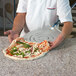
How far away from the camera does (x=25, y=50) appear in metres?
1.31

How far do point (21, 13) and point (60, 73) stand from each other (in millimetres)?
995

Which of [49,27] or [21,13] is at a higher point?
[21,13]

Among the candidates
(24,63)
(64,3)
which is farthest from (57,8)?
(24,63)

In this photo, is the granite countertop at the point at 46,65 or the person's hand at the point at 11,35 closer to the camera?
the granite countertop at the point at 46,65

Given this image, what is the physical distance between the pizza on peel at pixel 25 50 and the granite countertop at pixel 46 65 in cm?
4

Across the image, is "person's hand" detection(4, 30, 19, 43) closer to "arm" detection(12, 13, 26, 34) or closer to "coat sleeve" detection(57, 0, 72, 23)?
"arm" detection(12, 13, 26, 34)

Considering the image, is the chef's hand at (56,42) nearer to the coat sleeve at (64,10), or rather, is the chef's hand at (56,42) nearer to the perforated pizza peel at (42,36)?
the perforated pizza peel at (42,36)

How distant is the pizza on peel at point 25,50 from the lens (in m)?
1.23

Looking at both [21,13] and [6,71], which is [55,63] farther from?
[21,13]

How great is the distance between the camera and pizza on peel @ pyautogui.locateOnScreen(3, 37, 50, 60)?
4.04 ft

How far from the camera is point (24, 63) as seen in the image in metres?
1.15

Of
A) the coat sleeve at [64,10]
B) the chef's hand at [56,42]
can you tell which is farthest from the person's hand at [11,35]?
the coat sleeve at [64,10]

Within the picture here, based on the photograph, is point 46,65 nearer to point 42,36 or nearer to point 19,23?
point 42,36

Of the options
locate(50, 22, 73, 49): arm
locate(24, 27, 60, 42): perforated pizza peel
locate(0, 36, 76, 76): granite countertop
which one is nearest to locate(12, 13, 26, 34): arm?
locate(24, 27, 60, 42): perforated pizza peel
